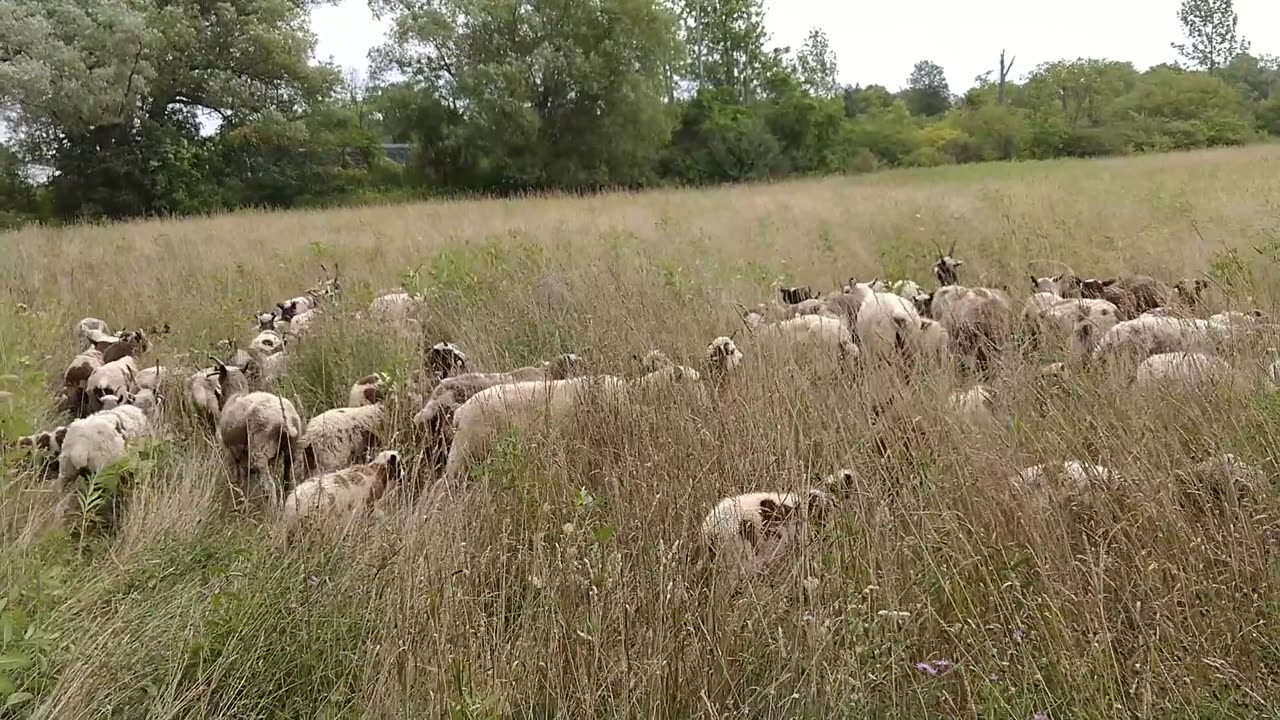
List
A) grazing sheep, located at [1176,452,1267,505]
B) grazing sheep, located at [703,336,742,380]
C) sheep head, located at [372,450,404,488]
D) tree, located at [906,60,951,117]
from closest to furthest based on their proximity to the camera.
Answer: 1. grazing sheep, located at [1176,452,1267,505]
2. sheep head, located at [372,450,404,488]
3. grazing sheep, located at [703,336,742,380]
4. tree, located at [906,60,951,117]

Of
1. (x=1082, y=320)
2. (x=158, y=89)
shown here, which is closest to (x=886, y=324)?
(x=1082, y=320)

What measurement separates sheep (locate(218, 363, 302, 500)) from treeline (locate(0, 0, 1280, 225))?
19.8 meters

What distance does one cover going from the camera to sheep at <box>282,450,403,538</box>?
308 cm

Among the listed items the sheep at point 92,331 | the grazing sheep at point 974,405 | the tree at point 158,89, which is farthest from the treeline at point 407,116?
the grazing sheep at point 974,405

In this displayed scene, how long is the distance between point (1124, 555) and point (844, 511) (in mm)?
781

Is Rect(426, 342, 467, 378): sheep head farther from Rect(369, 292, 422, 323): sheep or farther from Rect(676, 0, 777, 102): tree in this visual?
Rect(676, 0, 777, 102): tree

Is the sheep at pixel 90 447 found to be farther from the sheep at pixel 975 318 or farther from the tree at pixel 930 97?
the tree at pixel 930 97

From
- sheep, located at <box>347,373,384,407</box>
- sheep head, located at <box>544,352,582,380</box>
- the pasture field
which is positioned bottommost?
the pasture field

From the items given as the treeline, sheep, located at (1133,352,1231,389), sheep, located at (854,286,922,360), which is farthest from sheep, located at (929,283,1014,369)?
the treeline

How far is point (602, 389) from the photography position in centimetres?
382

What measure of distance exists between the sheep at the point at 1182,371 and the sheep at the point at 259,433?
3.51 meters

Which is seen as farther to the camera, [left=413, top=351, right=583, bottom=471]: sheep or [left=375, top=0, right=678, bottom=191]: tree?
[left=375, top=0, right=678, bottom=191]: tree

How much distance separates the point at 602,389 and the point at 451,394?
84cm

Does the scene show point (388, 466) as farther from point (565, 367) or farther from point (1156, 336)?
point (1156, 336)
